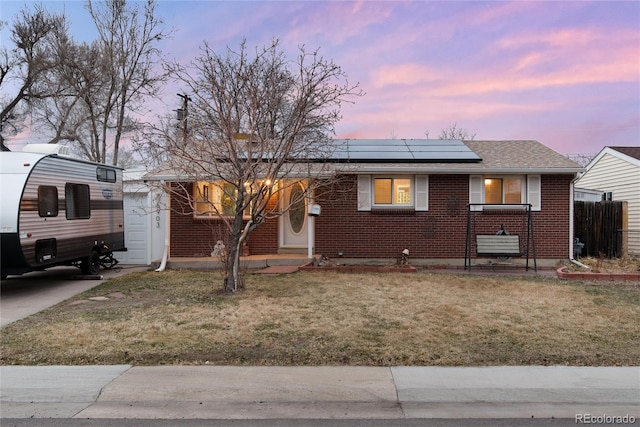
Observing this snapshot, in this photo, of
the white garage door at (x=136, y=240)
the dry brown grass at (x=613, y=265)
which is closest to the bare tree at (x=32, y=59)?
the white garage door at (x=136, y=240)

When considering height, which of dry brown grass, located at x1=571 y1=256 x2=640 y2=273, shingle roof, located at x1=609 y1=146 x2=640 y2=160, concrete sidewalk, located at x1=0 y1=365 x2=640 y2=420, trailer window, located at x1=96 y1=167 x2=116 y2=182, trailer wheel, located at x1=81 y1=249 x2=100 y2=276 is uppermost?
shingle roof, located at x1=609 y1=146 x2=640 y2=160

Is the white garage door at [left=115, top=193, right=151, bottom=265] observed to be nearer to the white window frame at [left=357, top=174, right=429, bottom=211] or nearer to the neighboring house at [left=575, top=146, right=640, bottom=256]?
the white window frame at [left=357, top=174, right=429, bottom=211]

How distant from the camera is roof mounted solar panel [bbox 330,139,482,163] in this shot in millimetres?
13008

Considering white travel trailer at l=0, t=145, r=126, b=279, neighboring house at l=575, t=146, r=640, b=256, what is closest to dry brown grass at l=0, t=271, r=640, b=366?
white travel trailer at l=0, t=145, r=126, b=279

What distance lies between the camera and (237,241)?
8.84 m

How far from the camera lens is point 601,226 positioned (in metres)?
14.7

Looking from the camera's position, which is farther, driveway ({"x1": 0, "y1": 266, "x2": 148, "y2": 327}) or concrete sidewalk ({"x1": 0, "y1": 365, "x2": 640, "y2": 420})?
driveway ({"x1": 0, "y1": 266, "x2": 148, "y2": 327})

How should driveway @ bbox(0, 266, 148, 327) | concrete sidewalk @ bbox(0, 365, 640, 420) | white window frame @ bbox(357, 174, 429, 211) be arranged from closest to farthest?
concrete sidewalk @ bbox(0, 365, 640, 420) < driveway @ bbox(0, 266, 148, 327) < white window frame @ bbox(357, 174, 429, 211)

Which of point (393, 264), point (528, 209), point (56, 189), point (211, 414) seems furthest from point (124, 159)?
point (211, 414)

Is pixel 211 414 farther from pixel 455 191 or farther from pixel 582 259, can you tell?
pixel 582 259

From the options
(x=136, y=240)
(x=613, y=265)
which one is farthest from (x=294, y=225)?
(x=613, y=265)

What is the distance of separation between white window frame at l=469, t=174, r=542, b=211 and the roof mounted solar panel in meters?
0.64

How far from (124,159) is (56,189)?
19542 millimetres

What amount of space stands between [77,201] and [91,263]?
176 cm
